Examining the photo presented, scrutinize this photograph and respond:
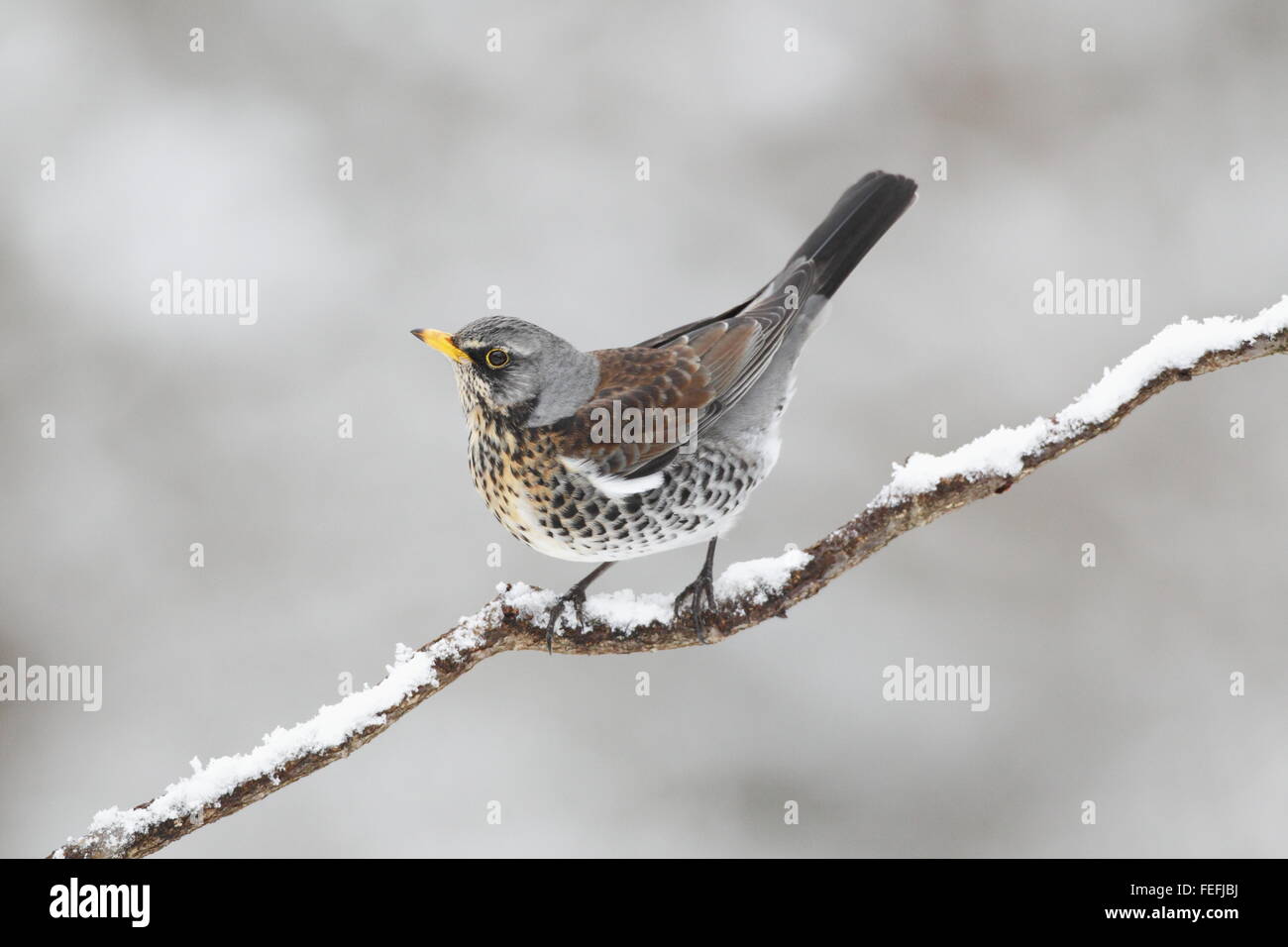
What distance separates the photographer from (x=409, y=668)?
10.1 ft

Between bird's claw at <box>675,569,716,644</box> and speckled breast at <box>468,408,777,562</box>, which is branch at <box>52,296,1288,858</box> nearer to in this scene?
bird's claw at <box>675,569,716,644</box>

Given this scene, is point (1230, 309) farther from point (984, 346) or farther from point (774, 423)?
point (774, 423)

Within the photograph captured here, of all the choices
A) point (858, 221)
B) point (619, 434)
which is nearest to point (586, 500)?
point (619, 434)

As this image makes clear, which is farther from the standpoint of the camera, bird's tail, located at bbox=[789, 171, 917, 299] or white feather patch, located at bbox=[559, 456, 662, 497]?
bird's tail, located at bbox=[789, 171, 917, 299]

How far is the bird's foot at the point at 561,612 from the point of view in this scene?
133 inches

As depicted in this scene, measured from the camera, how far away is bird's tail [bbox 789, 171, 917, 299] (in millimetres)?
3893

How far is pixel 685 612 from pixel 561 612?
384mm

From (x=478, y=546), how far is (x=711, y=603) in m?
3.30

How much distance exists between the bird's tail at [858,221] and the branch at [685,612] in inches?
42.7
